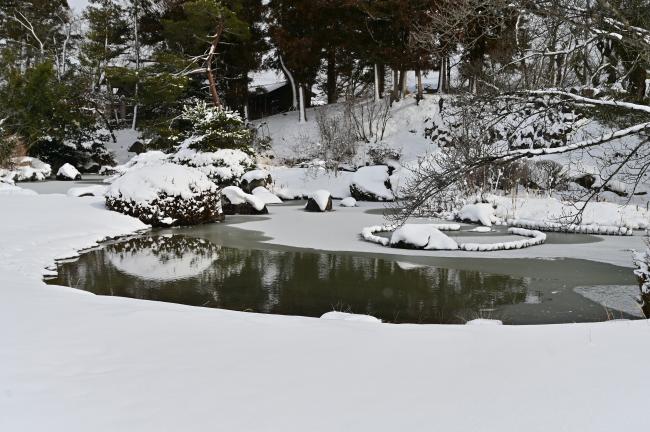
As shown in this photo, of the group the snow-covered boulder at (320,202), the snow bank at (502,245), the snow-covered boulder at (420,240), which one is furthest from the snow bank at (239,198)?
the snow bank at (502,245)

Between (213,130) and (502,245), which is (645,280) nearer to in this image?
(502,245)

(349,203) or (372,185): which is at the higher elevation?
→ (372,185)

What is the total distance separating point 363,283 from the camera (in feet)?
22.5

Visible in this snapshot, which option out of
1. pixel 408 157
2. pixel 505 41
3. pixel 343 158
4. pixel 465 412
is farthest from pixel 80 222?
pixel 408 157

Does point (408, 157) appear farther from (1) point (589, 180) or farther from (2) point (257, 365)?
(2) point (257, 365)

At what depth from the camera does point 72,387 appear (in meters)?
2.65

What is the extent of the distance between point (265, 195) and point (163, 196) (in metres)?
5.36

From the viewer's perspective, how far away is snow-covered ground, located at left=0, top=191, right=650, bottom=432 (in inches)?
92.4

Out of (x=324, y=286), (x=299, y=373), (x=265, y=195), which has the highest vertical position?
(x=265, y=195)

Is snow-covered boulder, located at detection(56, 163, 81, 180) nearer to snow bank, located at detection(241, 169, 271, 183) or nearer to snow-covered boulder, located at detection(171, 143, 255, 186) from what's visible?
snow-covered boulder, located at detection(171, 143, 255, 186)

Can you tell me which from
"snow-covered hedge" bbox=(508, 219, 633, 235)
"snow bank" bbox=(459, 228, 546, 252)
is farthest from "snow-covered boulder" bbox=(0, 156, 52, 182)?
"snow-covered hedge" bbox=(508, 219, 633, 235)

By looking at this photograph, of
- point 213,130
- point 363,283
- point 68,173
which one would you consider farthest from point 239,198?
point 68,173

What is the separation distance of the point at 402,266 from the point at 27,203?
30.3 feet

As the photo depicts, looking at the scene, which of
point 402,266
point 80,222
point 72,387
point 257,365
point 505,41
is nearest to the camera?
point 72,387
